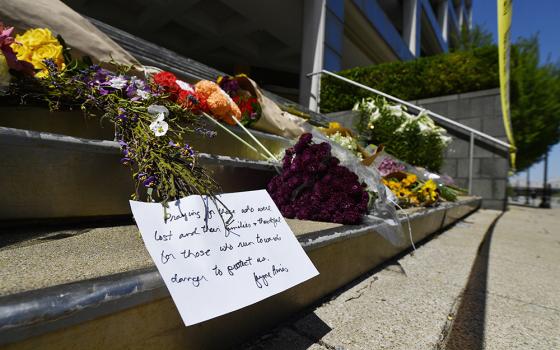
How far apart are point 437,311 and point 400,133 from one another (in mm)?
3349

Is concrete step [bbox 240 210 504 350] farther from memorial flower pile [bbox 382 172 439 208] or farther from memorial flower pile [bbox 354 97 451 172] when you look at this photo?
memorial flower pile [bbox 354 97 451 172]

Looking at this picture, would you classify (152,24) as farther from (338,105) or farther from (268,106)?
(268,106)

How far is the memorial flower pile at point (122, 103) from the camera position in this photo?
0.85 metres

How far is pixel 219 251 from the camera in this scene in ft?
2.26

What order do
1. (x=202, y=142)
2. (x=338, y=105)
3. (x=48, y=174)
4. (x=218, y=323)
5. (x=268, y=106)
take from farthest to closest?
(x=338, y=105)
(x=268, y=106)
(x=202, y=142)
(x=48, y=174)
(x=218, y=323)

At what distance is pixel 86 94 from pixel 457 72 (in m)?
6.96

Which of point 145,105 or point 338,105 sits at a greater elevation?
point 338,105

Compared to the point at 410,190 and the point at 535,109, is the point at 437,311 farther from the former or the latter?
the point at 535,109

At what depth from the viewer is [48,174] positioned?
97cm

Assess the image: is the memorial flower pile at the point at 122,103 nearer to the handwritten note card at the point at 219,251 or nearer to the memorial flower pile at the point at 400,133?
the handwritten note card at the point at 219,251

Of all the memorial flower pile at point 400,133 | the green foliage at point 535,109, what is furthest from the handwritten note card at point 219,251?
the green foliage at point 535,109

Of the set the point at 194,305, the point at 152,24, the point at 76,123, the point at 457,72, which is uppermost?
the point at 152,24

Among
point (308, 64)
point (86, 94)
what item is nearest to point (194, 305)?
point (86, 94)

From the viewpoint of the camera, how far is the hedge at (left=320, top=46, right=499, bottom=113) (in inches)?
235
